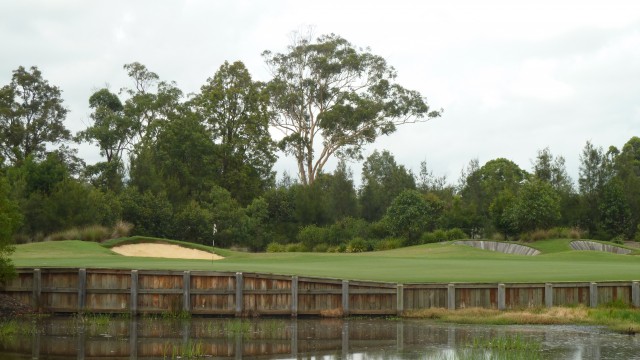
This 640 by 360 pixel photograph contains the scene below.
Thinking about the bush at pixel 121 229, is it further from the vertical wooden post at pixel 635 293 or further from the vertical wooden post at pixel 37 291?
the vertical wooden post at pixel 635 293

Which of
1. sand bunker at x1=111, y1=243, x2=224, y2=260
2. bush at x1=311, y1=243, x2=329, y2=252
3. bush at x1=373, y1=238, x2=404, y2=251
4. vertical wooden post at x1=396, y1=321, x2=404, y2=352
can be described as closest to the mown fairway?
sand bunker at x1=111, y1=243, x2=224, y2=260

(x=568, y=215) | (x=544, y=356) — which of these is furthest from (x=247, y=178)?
(x=544, y=356)

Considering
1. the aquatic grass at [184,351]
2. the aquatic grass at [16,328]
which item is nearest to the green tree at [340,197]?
the aquatic grass at [16,328]

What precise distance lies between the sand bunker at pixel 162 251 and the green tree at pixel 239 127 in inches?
1172

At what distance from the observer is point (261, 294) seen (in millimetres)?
32875

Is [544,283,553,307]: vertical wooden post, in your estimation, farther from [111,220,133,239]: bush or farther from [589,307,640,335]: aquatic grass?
[111,220,133,239]: bush

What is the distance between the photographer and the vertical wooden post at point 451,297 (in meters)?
31.7

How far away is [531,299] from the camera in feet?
105

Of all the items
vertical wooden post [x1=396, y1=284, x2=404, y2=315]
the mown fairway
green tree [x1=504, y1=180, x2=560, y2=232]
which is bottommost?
vertical wooden post [x1=396, y1=284, x2=404, y2=315]

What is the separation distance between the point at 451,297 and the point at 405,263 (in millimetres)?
11995

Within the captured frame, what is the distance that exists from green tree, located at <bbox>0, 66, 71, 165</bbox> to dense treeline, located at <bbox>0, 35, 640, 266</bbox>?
0.14 meters

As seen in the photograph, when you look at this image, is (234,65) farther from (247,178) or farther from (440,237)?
(440,237)

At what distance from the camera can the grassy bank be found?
29.8 metres

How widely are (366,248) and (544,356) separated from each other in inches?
1624
